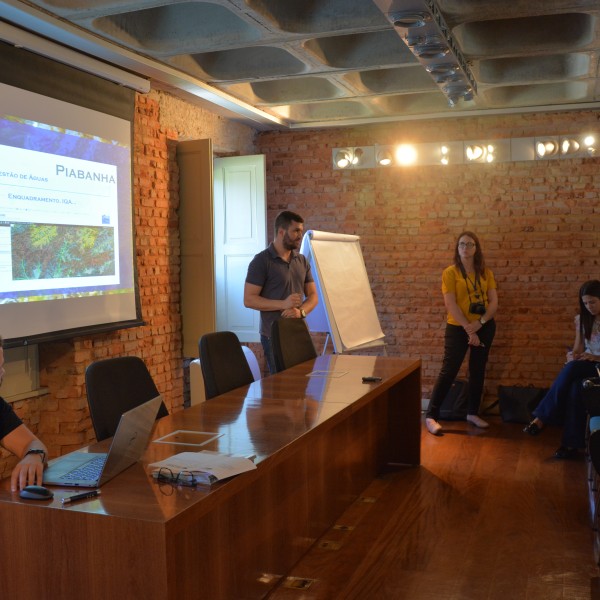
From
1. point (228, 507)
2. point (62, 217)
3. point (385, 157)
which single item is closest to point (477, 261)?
point (385, 157)

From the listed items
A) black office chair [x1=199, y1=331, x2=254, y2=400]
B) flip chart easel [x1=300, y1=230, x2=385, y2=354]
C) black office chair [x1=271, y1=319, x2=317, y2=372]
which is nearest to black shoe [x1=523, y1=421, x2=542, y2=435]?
flip chart easel [x1=300, y1=230, x2=385, y2=354]

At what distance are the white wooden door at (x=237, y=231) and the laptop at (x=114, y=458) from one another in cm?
469

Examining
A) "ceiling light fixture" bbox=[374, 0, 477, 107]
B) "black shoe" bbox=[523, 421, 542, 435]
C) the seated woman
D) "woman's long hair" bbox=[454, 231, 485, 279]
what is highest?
"ceiling light fixture" bbox=[374, 0, 477, 107]

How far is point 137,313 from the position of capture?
18.6 feet

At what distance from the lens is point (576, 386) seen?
547 cm

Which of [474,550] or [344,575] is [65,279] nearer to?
[344,575]

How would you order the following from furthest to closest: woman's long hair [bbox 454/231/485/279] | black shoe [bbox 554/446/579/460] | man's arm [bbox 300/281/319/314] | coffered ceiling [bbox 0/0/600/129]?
woman's long hair [bbox 454/231/485/279]
man's arm [bbox 300/281/319/314]
black shoe [bbox 554/446/579/460]
coffered ceiling [bbox 0/0/600/129]

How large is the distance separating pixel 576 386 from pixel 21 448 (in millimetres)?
4100

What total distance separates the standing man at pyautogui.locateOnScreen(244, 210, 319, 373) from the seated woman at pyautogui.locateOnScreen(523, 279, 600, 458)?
6.46 ft

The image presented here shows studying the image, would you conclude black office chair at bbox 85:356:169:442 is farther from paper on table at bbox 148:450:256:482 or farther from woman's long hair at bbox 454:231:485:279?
woman's long hair at bbox 454:231:485:279

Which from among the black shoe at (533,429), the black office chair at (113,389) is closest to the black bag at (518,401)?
the black shoe at (533,429)

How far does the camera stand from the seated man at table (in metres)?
2.36

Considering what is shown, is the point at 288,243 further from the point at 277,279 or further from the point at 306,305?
the point at 306,305

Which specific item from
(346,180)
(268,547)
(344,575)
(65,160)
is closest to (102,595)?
(268,547)
